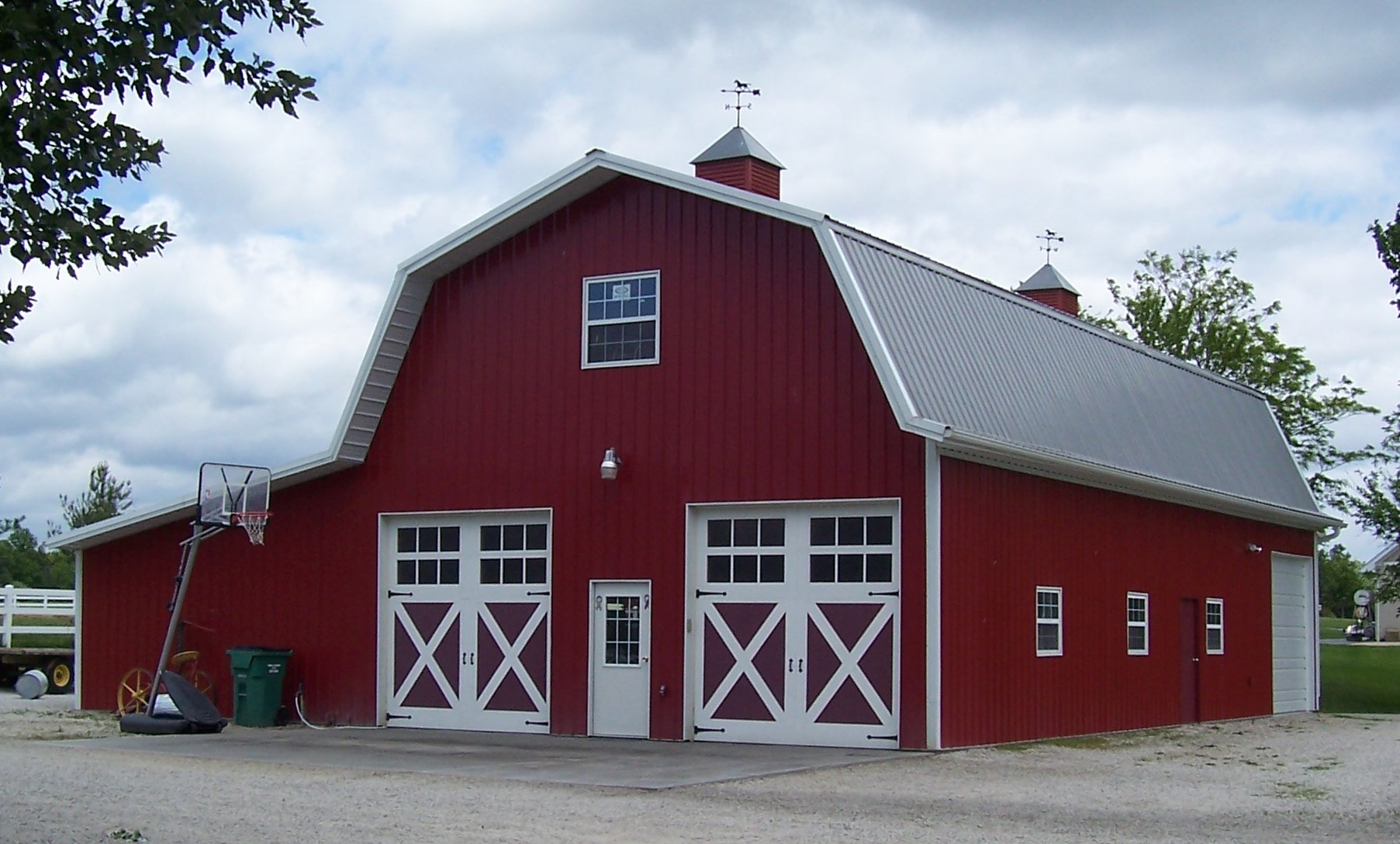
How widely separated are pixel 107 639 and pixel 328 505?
13.7ft

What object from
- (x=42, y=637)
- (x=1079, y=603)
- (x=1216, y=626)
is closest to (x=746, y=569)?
(x=1079, y=603)

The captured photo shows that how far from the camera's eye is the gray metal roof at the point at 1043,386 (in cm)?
1870

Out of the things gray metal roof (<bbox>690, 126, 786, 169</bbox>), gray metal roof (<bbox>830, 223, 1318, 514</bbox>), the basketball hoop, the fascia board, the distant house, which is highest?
gray metal roof (<bbox>690, 126, 786, 169</bbox>)

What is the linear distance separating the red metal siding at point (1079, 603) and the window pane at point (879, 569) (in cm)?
64

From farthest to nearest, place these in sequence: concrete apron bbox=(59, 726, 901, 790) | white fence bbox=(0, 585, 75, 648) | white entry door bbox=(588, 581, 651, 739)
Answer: white fence bbox=(0, 585, 75, 648)
white entry door bbox=(588, 581, 651, 739)
concrete apron bbox=(59, 726, 901, 790)

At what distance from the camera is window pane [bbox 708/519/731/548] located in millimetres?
19312

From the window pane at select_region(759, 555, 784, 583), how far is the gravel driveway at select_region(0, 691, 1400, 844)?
107 inches

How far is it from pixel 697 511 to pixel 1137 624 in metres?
7.11

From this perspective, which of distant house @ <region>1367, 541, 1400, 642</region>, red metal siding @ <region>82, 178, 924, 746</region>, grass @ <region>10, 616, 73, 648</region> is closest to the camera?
red metal siding @ <region>82, 178, 924, 746</region>

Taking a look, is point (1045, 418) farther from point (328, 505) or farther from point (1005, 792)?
point (328, 505)

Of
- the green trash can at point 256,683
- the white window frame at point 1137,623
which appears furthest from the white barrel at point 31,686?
the white window frame at point 1137,623

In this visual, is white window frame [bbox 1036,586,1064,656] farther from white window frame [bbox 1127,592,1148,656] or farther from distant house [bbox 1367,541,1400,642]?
distant house [bbox 1367,541,1400,642]

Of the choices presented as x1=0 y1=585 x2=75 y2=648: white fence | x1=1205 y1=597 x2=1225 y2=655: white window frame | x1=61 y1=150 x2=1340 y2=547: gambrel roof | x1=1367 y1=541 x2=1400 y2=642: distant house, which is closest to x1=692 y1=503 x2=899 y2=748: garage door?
x1=61 y1=150 x2=1340 y2=547: gambrel roof

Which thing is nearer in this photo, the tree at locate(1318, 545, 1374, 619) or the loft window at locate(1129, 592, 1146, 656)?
the loft window at locate(1129, 592, 1146, 656)
